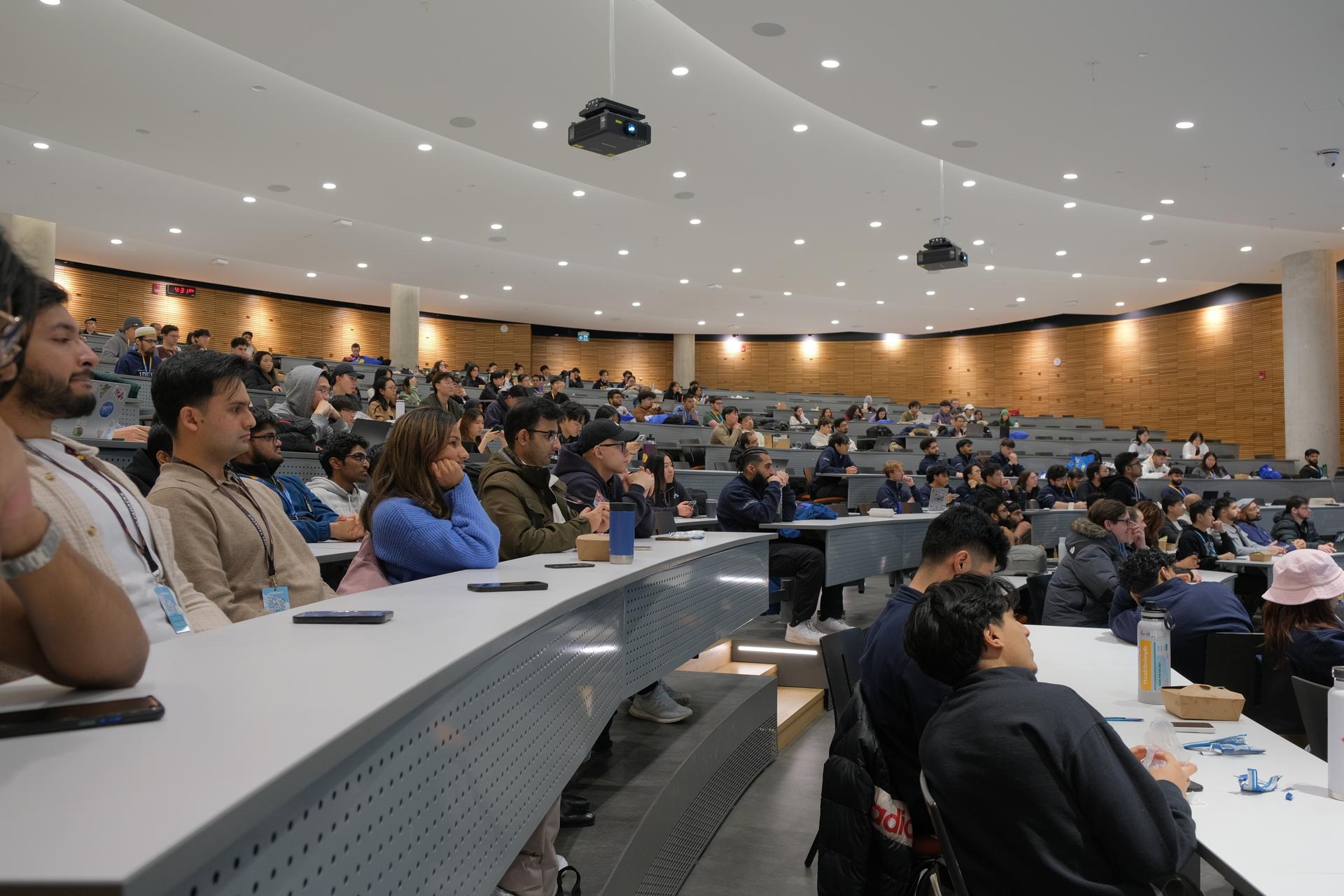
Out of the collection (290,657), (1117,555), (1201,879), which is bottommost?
(1201,879)

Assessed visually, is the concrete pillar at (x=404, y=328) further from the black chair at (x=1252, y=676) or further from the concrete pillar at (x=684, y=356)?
the black chair at (x=1252, y=676)

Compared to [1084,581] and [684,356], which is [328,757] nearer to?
[1084,581]

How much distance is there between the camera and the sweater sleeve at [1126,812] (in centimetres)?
157

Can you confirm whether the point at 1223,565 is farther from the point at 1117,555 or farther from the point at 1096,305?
the point at 1096,305

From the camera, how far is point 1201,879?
3.09 meters

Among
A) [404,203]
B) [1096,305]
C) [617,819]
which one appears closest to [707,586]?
[617,819]

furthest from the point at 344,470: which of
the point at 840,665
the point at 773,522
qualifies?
the point at 840,665

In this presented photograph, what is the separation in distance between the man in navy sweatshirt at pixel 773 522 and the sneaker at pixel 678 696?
1.84 meters

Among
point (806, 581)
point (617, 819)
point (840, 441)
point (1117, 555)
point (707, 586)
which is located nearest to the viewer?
point (617, 819)

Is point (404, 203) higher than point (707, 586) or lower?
higher

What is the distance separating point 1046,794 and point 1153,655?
1207 mm

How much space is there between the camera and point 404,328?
1939 cm

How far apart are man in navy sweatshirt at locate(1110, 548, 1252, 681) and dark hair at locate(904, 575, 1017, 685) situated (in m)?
1.83

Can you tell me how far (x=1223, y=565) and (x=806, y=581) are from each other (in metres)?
3.30
